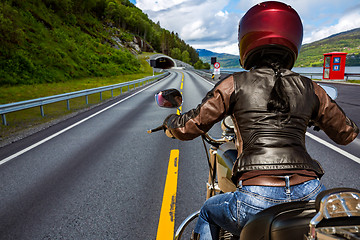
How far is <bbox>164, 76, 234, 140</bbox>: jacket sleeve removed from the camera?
160cm

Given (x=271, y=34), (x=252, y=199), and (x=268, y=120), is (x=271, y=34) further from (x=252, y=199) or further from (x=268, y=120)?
(x=252, y=199)

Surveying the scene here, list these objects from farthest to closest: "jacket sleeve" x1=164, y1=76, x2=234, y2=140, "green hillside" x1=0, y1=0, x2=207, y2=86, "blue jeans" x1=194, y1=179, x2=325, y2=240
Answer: "green hillside" x1=0, y1=0, x2=207, y2=86, "jacket sleeve" x1=164, y1=76, x2=234, y2=140, "blue jeans" x1=194, y1=179, x2=325, y2=240

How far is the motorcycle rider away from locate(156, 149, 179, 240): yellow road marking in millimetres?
1120

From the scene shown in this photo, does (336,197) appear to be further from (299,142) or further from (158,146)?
(158,146)

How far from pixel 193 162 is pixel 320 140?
350 cm

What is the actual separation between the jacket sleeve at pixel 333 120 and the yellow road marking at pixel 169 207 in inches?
73.6

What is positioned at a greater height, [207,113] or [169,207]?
[207,113]

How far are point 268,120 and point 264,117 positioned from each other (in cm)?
3

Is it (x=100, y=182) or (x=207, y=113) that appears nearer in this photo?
(x=207, y=113)

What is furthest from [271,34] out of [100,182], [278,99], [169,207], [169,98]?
[100,182]

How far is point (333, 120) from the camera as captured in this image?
1748 millimetres

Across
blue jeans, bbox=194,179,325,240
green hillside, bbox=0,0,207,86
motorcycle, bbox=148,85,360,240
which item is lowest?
blue jeans, bbox=194,179,325,240

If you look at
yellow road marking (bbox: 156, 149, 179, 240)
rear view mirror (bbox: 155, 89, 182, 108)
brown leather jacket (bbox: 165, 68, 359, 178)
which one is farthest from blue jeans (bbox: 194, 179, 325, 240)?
yellow road marking (bbox: 156, 149, 179, 240)

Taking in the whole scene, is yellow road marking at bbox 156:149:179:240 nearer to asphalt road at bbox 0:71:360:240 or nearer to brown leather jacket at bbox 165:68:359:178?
asphalt road at bbox 0:71:360:240
